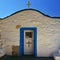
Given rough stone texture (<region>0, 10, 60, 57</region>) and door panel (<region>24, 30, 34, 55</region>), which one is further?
door panel (<region>24, 30, 34, 55</region>)

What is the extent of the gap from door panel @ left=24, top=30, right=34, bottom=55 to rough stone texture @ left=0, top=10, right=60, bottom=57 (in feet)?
1.81

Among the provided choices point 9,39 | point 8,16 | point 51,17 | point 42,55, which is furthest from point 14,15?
point 42,55

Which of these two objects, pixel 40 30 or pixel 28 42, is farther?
pixel 28 42

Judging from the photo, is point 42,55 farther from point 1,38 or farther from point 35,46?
point 1,38

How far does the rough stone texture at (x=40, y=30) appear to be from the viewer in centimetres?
1246

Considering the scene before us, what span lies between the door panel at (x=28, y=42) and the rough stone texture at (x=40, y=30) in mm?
552

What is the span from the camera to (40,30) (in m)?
12.5

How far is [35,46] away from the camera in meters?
12.5

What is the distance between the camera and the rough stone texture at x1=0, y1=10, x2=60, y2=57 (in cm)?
1246

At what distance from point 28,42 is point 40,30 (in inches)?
51.0

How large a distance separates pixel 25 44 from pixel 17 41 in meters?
0.65

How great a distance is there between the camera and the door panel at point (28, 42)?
1288 cm

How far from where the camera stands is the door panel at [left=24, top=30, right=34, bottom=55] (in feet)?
42.2

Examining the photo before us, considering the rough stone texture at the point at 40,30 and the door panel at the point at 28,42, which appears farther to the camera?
the door panel at the point at 28,42
